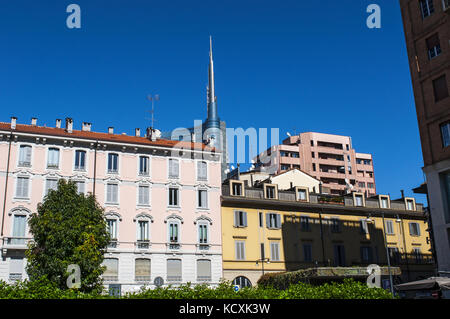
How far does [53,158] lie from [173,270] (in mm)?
14240

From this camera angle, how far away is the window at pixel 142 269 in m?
43.0

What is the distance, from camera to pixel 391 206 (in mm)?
56438

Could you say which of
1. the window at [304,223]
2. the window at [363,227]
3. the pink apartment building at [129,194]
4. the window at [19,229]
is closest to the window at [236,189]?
the pink apartment building at [129,194]

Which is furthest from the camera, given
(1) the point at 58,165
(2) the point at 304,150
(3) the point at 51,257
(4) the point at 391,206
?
(2) the point at 304,150

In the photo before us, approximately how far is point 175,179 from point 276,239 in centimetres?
1130

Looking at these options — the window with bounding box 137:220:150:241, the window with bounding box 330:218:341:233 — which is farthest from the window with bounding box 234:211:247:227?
Answer: the window with bounding box 330:218:341:233

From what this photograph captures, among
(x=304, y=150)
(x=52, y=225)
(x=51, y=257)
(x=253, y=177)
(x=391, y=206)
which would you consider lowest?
(x=51, y=257)

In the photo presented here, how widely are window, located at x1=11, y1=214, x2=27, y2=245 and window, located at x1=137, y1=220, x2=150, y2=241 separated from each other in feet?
30.8

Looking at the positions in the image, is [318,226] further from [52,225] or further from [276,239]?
[52,225]

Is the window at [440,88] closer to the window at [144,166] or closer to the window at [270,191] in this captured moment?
the window at [270,191]

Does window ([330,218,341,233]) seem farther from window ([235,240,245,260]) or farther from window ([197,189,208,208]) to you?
window ([197,189,208,208])

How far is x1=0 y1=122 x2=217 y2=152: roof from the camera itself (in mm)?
43778
